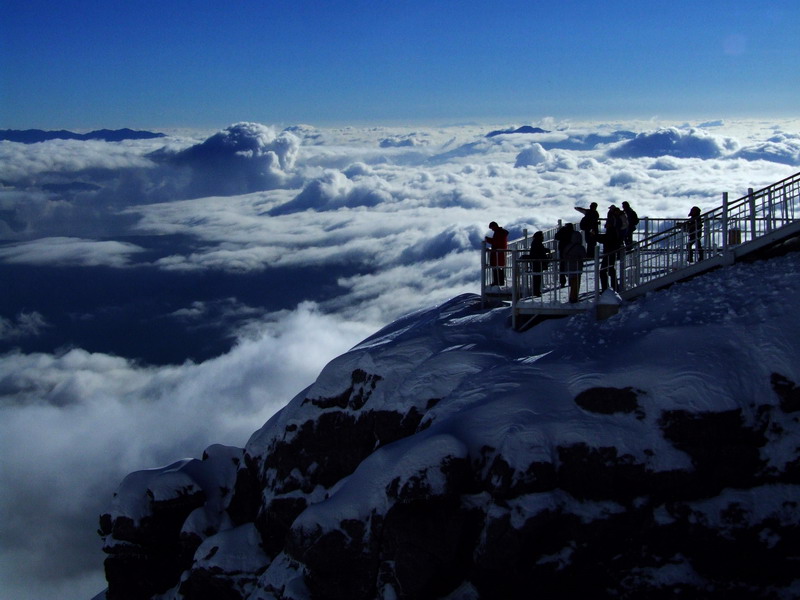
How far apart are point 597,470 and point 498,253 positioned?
28.1 feet

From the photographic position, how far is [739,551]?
14727mm

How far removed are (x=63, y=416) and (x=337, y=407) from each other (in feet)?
638

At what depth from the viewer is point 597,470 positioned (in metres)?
15.3

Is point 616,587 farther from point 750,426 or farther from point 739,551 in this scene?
point 750,426

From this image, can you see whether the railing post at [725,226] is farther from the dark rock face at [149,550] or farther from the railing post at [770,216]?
the dark rock face at [149,550]

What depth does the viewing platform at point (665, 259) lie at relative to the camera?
1895 centimetres

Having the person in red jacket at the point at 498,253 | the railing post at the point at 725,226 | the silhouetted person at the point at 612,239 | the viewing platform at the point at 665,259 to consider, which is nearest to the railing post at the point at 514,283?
the viewing platform at the point at 665,259

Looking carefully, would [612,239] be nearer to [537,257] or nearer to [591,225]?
[591,225]

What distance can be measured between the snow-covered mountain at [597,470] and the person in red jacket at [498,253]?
3722 mm

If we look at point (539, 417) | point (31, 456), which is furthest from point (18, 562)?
point (539, 417)

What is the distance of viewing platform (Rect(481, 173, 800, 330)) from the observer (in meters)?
19.0

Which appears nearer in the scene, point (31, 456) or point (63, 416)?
point (31, 456)

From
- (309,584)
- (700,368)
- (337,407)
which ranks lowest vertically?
(309,584)

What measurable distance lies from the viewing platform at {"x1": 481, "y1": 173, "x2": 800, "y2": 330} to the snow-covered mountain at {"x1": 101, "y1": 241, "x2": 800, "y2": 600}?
18.8 inches
